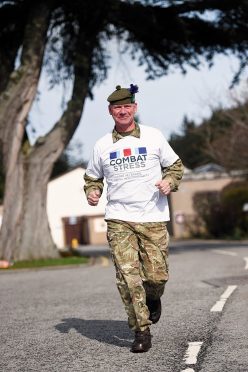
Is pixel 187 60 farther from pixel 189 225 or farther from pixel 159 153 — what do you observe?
pixel 189 225

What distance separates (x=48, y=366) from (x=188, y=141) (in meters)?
83.4

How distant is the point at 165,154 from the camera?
20.5 feet

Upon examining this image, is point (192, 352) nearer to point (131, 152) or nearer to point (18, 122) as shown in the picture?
point (131, 152)

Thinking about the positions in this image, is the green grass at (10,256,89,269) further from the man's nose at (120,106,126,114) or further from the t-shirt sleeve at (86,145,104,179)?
the man's nose at (120,106,126,114)

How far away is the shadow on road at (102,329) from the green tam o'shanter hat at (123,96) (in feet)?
6.30

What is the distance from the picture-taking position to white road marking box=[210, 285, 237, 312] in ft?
27.2

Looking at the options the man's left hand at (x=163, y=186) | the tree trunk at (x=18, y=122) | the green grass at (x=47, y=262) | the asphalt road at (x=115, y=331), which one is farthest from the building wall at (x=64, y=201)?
the man's left hand at (x=163, y=186)

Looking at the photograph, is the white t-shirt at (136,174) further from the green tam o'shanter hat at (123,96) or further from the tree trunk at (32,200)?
the tree trunk at (32,200)

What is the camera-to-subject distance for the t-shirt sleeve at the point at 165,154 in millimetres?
6234

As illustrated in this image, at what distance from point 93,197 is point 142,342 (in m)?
1.20

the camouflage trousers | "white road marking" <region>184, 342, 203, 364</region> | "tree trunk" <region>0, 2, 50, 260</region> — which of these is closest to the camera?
"white road marking" <region>184, 342, 203, 364</region>

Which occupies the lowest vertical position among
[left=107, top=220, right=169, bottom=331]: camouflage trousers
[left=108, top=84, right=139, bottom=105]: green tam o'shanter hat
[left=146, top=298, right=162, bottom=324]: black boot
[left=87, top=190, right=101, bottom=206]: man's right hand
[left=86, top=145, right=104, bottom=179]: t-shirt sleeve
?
[left=146, top=298, right=162, bottom=324]: black boot

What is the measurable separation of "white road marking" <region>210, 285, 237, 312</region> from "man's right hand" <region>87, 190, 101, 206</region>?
96.8 inches

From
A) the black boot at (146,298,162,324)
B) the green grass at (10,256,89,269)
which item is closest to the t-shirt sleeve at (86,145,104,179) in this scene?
the black boot at (146,298,162,324)
